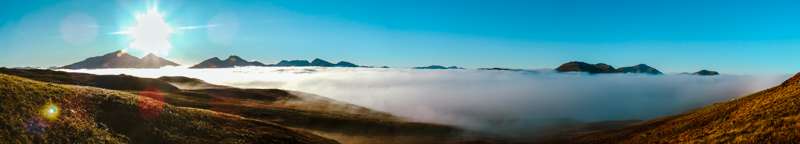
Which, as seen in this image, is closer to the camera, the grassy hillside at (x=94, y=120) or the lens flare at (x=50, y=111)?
the grassy hillside at (x=94, y=120)

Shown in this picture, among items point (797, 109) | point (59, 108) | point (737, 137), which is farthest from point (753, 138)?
point (59, 108)

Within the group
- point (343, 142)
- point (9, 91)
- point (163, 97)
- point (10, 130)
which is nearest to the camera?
point (10, 130)

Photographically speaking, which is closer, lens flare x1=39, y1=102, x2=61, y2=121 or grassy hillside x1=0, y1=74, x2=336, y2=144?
grassy hillside x1=0, y1=74, x2=336, y2=144

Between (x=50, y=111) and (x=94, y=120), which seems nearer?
(x=50, y=111)

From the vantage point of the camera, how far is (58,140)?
4638cm

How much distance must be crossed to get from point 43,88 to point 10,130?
1664 centimetres

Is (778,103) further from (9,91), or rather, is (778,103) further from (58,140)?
(9,91)

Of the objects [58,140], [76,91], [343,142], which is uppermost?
[76,91]

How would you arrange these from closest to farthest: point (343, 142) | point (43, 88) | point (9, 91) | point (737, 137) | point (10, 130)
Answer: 1. point (10, 130)
2. point (737, 137)
3. point (9, 91)
4. point (43, 88)
5. point (343, 142)

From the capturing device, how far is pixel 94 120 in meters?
56.0

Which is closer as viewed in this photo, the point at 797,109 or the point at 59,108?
the point at 797,109

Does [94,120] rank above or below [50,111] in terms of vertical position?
below

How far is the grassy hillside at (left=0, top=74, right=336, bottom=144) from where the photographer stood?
153ft

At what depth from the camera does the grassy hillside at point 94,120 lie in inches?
1842
